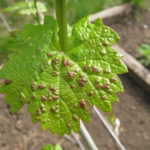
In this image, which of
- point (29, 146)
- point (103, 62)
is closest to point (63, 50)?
point (103, 62)

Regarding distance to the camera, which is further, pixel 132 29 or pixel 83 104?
pixel 132 29

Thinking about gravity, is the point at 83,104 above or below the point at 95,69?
below

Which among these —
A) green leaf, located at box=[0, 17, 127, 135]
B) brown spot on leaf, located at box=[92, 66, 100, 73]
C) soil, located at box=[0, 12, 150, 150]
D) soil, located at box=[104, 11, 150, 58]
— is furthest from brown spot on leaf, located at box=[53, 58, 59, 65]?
soil, located at box=[104, 11, 150, 58]

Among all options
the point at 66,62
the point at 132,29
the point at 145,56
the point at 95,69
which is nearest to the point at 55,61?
the point at 66,62

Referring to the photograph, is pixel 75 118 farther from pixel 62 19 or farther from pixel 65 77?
pixel 62 19

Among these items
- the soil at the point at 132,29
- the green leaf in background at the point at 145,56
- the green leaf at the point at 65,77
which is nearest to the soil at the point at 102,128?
the green leaf in background at the point at 145,56

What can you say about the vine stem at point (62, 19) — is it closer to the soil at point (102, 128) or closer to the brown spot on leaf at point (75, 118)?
the brown spot on leaf at point (75, 118)
